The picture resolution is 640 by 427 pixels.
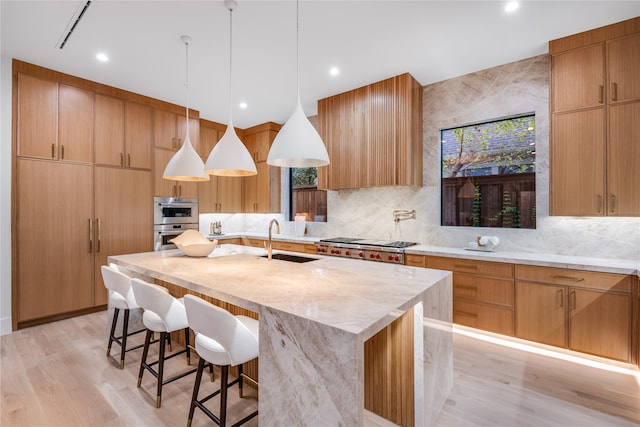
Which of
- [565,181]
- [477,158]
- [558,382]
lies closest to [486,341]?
[558,382]

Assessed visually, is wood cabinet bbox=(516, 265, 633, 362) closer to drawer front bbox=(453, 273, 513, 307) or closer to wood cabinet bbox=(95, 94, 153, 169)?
drawer front bbox=(453, 273, 513, 307)

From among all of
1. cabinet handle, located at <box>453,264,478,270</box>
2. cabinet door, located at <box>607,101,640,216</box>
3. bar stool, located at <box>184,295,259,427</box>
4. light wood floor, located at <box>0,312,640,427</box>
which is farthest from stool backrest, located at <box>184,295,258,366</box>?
cabinet door, located at <box>607,101,640,216</box>

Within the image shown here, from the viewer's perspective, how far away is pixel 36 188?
129 inches

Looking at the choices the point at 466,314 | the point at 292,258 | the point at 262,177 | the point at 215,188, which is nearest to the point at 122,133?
the point at 215,188

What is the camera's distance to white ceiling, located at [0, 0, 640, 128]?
93.1 inches

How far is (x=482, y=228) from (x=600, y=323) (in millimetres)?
1310

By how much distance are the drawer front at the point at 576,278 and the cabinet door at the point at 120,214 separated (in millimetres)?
4645

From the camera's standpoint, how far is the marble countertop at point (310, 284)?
123 cm

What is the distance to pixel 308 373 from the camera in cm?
115

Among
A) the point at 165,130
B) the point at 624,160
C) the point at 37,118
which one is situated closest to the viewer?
the point at 624,160

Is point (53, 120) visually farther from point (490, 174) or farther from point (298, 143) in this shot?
point (490, 174)

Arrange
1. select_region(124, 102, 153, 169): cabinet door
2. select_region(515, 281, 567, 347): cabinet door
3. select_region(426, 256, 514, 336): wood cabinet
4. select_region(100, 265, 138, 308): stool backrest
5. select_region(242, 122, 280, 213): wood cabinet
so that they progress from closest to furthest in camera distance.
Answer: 1. select_region(100, 265, 138, 308): stool backrest
2. select_region(515, 281, 567, 347): cabinet door
3. select_region(426, 256, 514, 336): wood cabinet
4. select_region(124, 102, 153, 169): cabinet door
5. select_region(242, 122, 280, 213): wood cabinet

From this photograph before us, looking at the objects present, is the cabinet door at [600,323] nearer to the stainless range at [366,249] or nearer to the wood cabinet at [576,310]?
the wood cabinet at [576,310]

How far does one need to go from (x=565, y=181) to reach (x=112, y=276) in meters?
4.02
